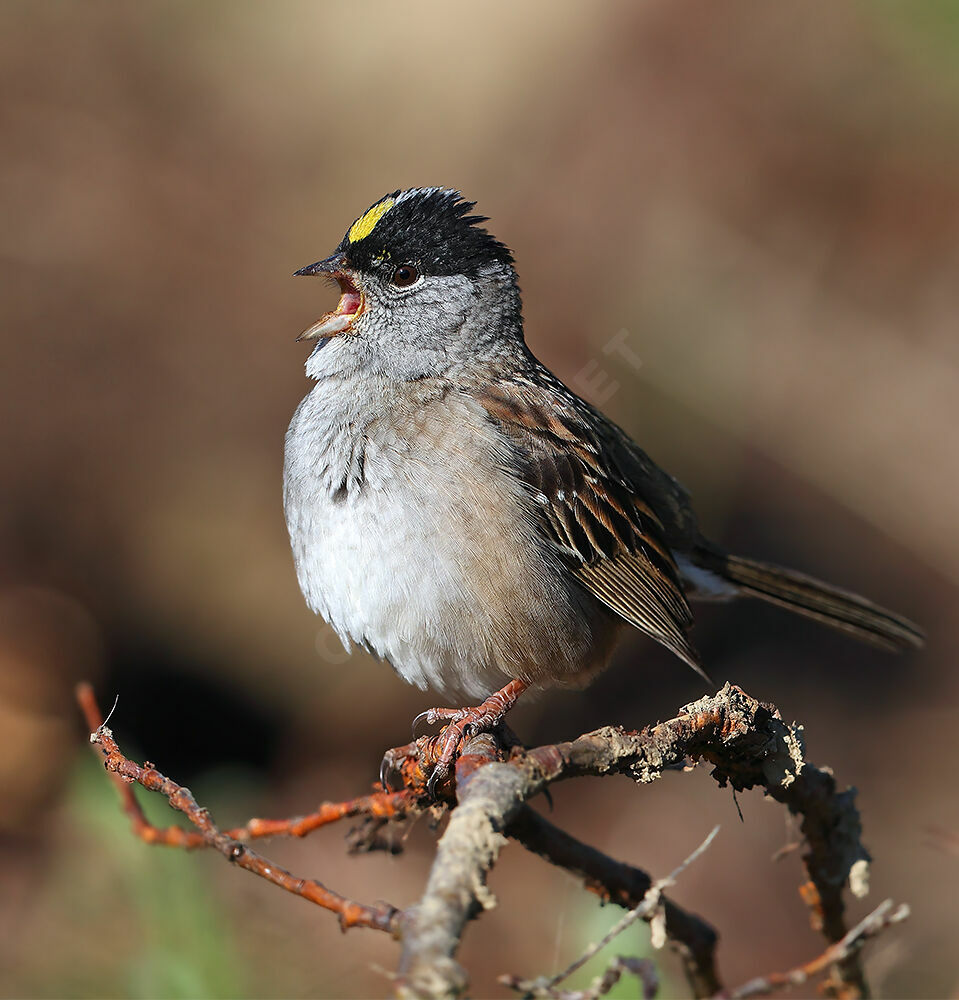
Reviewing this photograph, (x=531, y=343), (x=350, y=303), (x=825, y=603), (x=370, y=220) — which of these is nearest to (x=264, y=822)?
(x=350, y=303)

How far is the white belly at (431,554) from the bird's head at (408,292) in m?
0.23

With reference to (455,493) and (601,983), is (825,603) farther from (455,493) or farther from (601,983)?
(601,983)

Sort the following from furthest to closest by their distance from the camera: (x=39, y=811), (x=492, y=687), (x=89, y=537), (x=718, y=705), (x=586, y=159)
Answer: (x=586, y=159)
(x=89, y=537)
(x=39, y=811)
(x=492, y=687)
(x=718, y=705)

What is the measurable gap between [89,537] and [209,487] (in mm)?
654

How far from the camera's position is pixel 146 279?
18.9 ft

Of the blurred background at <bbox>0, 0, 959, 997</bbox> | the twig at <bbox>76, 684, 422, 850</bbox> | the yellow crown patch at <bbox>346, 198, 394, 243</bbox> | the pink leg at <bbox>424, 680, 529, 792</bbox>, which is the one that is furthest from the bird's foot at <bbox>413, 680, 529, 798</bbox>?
the blurred background at <bbox>0, 0, 959, 997</bbox>

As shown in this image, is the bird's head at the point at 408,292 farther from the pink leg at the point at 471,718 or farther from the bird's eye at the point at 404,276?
the pink leg at the point at 471,718

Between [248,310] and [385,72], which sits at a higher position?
[385,72]

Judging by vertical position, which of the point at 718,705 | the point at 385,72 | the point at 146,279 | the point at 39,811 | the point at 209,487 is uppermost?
the point at 385,72

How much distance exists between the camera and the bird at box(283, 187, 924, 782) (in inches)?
107

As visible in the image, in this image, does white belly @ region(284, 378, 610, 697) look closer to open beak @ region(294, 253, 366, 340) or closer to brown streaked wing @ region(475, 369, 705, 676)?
brown streaked wing @ region(475, 369, 705, 676)

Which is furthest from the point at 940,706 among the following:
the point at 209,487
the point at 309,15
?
the point at 309,15

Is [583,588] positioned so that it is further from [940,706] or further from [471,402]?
[940,706]

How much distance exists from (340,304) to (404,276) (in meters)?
0.21
